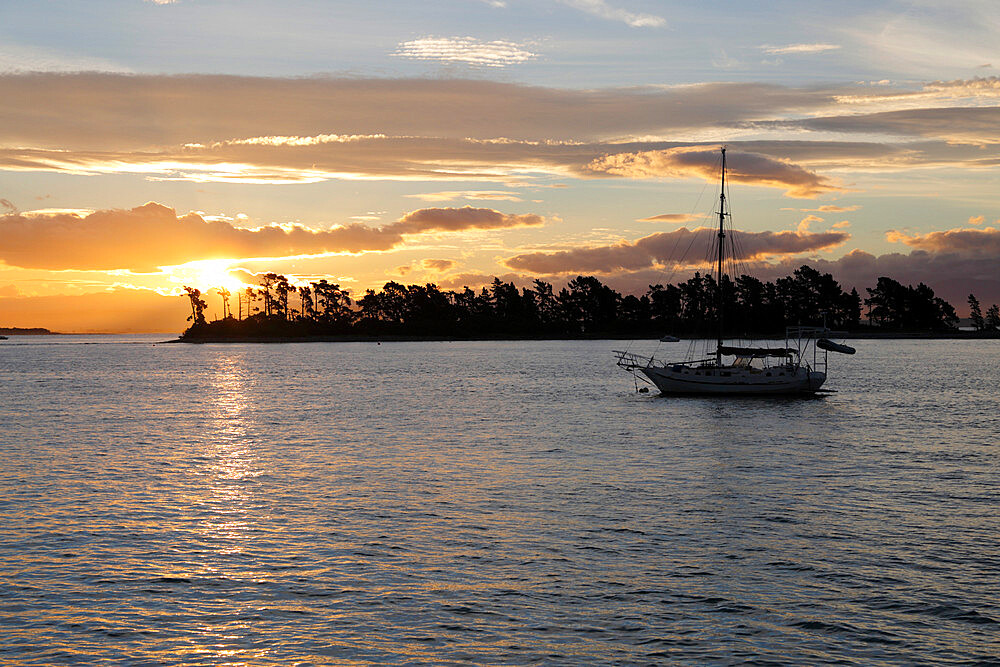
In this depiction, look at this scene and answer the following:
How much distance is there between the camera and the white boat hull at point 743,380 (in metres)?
81.8

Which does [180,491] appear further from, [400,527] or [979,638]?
[979,638]

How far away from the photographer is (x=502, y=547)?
79.2ft

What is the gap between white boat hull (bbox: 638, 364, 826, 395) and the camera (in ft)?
268

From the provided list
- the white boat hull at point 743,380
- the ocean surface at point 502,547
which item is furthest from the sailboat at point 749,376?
the ocean surface at point 502,547

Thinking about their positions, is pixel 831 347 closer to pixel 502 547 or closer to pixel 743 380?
pixel 743 380

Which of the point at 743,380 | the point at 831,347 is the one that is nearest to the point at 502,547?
the point at 743,380

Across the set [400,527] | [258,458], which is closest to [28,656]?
[400,527]

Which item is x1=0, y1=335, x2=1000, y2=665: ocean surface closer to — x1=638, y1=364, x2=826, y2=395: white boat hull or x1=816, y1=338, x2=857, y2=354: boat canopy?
x1=816, y1=338, x2=857, y2=354: boat canopy

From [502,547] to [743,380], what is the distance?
205ft

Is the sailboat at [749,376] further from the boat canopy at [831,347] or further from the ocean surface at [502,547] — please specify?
the ocean surface at [502,547]

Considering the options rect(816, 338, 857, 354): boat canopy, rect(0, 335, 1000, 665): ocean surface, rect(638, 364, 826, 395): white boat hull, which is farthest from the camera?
rect(638, 364, 826, 395): white boat hull

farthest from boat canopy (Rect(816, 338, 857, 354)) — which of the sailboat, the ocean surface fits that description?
the ocean surface

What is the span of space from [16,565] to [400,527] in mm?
10455

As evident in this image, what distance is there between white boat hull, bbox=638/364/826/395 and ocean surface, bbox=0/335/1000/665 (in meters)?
26.5
